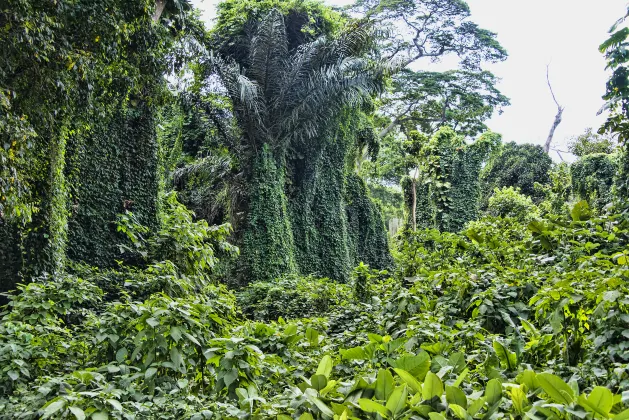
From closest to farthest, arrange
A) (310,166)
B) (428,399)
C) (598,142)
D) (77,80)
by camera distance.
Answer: (428,399) → (77,80) → (310,166) → (598,142)

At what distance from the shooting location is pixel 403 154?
29.2 metres

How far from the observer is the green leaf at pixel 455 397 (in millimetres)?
1324

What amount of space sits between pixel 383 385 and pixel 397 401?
0.15 metres

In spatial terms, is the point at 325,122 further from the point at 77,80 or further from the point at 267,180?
the point at 77,80

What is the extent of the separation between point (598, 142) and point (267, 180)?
69.8 ft

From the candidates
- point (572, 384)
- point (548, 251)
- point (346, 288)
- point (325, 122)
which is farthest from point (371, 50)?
point (572, 384)

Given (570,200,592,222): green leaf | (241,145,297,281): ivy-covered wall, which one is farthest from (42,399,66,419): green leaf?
(241,145,297,281): ivy-covered wall


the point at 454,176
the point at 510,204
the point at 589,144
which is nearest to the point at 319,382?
the point at 510,204

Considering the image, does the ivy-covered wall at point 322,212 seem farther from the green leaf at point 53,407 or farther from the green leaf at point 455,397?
the green leaf at point 455,397

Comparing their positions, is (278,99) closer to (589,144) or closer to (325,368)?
(325,368)

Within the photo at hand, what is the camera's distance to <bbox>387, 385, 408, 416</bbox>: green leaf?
1307 millimetres

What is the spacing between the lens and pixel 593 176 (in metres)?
18.6

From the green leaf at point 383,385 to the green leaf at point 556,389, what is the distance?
42cm

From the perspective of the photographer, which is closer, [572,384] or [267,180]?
[572,384]
